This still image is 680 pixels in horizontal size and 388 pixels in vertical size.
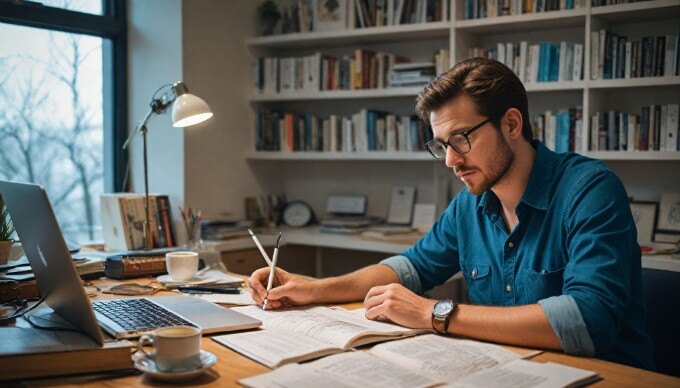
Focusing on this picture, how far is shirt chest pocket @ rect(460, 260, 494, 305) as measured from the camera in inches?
71.9

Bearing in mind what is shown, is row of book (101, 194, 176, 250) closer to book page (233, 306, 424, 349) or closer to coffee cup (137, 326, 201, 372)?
book page (233, 306, 424, 349)

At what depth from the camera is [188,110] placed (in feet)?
8.33

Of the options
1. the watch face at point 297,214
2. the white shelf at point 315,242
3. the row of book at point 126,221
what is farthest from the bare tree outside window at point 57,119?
the watch face at point 297,214

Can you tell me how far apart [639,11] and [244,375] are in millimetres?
2493

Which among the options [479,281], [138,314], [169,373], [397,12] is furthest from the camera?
[397,12]

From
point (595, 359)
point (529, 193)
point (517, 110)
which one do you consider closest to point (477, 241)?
point (529, 193)

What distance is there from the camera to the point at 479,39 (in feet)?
Result: 11.7

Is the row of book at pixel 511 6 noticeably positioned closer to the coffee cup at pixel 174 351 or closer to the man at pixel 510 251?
the man at pixel 510 251

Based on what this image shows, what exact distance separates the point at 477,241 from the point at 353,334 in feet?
1.94

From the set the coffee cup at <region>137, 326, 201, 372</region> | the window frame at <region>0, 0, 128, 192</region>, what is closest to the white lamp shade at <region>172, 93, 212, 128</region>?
the window frame at <region>0, 0, 128, 192</region>

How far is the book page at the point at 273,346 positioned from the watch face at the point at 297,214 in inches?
102

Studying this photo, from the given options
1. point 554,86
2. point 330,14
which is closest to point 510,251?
point 554,86

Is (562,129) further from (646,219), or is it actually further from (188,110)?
(188,110)

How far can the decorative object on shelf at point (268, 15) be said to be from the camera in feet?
12.9
